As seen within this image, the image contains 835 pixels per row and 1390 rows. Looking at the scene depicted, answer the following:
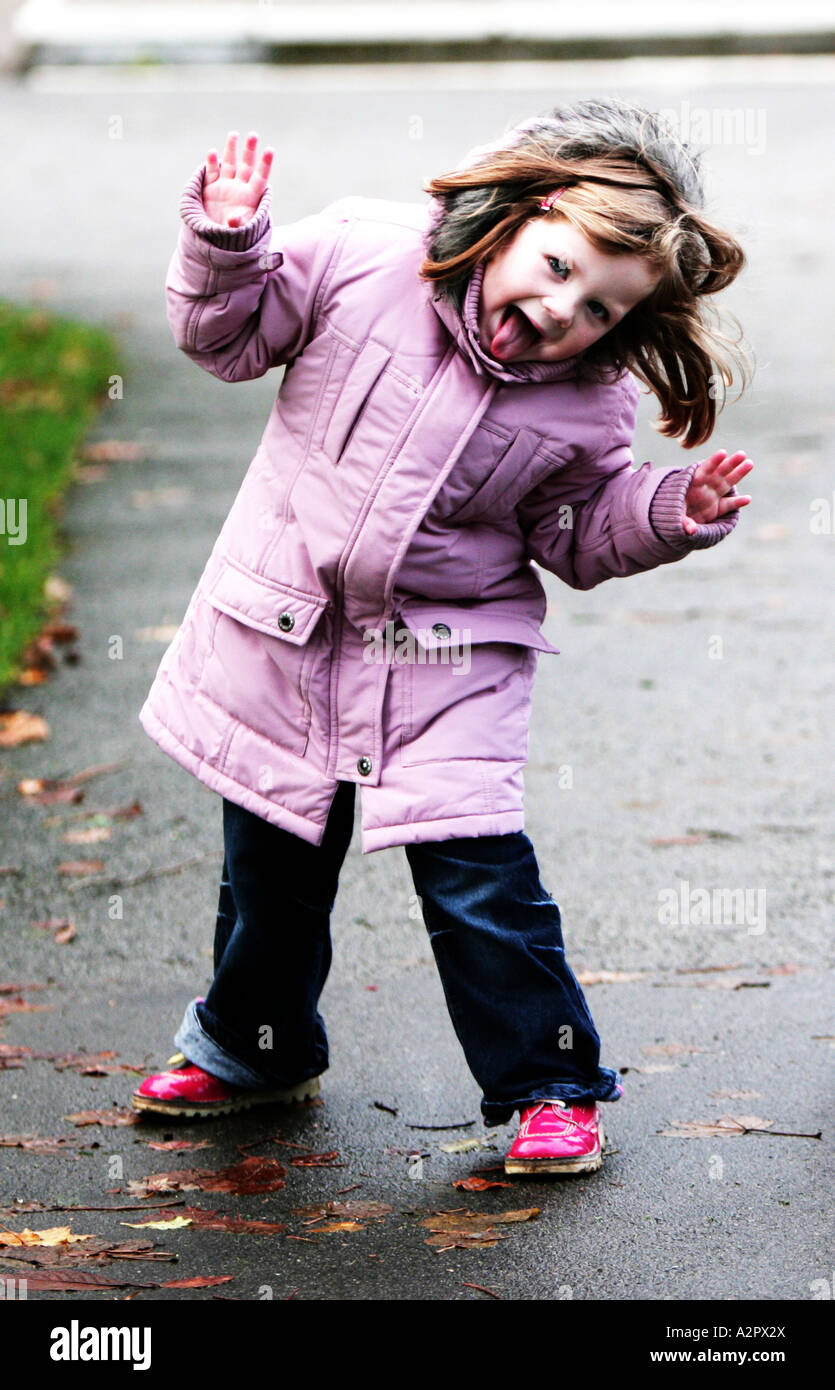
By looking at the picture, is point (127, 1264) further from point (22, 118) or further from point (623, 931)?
point (22, 118)

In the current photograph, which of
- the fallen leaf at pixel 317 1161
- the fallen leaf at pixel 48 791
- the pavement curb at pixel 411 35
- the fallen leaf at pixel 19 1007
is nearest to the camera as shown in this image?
the fallen leaf at pixel 317 1161

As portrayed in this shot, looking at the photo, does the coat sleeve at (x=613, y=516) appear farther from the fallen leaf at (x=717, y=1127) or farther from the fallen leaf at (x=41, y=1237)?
the fallen leaf at (x=41, y=1237)

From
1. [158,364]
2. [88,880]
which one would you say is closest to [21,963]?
[88,880]

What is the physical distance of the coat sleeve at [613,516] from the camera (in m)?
2.94

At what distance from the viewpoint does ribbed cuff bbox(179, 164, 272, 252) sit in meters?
2.75

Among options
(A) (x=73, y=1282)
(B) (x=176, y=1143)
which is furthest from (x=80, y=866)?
(A) (x=73, y=1282)

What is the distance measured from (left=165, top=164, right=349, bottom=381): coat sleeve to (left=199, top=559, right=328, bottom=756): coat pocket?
0.34 meters

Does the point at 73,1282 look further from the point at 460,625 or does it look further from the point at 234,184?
the point at 234,184

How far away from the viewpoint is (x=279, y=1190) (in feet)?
10.00

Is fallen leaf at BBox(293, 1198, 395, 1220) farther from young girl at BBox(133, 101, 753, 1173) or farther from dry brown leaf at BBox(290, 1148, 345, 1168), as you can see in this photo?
young girl at BBox(133, 101, 753, 1173)

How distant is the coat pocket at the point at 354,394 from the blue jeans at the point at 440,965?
558 millimetres

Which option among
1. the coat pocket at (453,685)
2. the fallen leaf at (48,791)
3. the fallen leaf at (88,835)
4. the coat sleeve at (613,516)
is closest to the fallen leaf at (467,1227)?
the coat pocket at (453,685)

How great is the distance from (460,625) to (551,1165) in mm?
892

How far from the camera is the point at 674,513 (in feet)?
9.57
